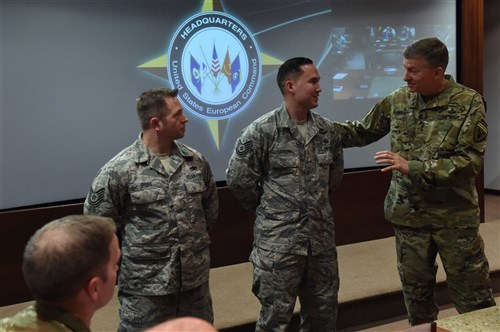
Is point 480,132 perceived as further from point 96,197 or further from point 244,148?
point 96,197

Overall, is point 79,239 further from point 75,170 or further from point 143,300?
point 75,170

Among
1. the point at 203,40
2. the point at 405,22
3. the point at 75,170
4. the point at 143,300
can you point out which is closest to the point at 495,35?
the point at 405,22

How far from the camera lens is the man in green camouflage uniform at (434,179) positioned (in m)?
2.43

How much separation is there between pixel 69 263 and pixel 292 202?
141cm

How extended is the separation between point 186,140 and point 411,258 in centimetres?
195

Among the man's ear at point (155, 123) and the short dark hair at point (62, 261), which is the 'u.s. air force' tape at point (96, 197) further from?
the short dark hair at point (62, 261)

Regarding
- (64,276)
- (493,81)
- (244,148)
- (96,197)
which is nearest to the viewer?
(64,276)

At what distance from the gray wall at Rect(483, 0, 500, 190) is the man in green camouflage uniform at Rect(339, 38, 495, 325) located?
15.5 feet

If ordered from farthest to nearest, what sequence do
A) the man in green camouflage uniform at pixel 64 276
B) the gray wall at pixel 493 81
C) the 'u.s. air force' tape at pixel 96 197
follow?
the gray wall at pixel 493 81, the 'u.s. air force' tape at pixel 96 197, the man in green camouflage uniform at pixel 64 276

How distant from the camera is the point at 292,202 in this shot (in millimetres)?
2443

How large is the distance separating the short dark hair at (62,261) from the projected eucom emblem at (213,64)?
2.73 meters

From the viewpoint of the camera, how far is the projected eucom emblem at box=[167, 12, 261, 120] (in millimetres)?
3852

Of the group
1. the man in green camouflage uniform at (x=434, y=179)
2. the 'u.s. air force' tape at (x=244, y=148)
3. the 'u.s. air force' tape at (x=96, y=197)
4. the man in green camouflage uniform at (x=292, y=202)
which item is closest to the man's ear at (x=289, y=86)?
the man in green camouflage uniform at (x=292, y=202)

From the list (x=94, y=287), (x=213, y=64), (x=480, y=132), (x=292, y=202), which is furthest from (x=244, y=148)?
(x=213, y=64)
